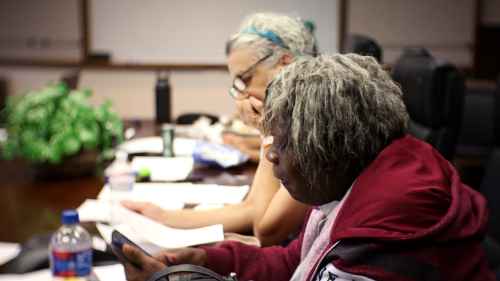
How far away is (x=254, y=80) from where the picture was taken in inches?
54.2

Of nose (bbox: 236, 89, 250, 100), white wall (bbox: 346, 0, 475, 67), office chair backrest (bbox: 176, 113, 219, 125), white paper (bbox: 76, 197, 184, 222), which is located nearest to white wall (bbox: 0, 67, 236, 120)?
white wall (bbox: 346, 0, 475, 67)

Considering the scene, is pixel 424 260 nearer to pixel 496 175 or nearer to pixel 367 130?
pixel 367 130

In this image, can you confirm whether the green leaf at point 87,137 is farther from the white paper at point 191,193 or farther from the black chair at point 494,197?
the black chair at point 494,197

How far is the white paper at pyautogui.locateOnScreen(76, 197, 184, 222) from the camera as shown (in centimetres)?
134

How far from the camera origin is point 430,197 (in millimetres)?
650

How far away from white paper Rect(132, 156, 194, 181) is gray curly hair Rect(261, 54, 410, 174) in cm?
113

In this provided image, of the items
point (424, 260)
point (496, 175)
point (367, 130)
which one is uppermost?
point (367, 130)

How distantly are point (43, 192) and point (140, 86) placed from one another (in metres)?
3.32

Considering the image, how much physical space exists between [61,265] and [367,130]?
2.20ft

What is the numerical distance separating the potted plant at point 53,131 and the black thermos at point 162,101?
114 centimetres

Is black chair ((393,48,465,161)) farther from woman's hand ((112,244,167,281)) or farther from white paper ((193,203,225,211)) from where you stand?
woman's hand ((112,244,167,281))

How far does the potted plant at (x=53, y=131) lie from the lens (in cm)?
166

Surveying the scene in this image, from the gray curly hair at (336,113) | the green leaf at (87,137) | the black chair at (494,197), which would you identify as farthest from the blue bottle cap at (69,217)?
the black chair at (494,197)

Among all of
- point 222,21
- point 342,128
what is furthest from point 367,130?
point 222,21
